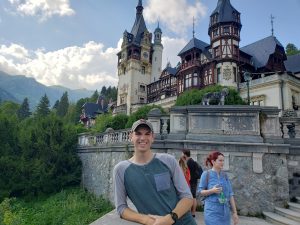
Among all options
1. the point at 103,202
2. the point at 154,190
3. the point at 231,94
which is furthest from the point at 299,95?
the point at 154,190

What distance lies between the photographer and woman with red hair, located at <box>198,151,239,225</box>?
14.5 feet

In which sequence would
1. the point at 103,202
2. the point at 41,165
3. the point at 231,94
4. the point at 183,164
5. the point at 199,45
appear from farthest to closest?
the point at 199,45 < the point at 231,94 < the point at 41,165 < the point at 103,202 < the point at 183,164

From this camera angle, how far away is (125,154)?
13.0m

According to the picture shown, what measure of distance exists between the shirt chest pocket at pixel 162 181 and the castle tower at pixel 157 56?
5820 centimetres

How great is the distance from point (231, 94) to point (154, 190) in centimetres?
2075

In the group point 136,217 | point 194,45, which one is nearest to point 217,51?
point 194,45

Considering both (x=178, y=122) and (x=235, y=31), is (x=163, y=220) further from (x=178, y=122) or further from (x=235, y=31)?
(x=235, y=31)

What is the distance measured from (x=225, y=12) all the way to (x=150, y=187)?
3777cm

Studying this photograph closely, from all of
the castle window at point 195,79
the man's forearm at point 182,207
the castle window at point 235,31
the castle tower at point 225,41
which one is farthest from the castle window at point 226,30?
the man's forearm at point 182,207

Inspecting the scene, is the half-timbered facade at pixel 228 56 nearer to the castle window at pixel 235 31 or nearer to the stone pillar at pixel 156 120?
the castle window at pixel 235 31

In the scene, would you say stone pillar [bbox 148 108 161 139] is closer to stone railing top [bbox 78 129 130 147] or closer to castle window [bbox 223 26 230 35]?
stone railing top [bbox 78 129 130 147]

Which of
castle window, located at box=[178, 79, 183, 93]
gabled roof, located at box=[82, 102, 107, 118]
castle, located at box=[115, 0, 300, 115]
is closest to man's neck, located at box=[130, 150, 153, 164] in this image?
castle, located at box=[115, 0, 300, 115]

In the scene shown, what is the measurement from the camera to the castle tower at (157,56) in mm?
60969

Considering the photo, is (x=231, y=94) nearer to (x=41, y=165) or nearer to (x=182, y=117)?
(x=182, y=117)
